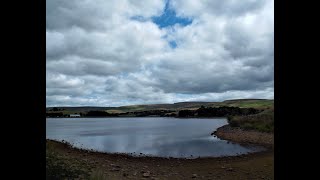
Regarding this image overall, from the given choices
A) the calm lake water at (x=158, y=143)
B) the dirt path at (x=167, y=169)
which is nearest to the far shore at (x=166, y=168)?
the dirt path at (x=167, y=169)

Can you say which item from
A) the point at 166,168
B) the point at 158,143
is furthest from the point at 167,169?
the point at 158,143

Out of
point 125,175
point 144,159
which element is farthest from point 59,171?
point 144,159

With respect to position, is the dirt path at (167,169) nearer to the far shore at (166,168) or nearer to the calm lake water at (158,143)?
the far shore at (166,168)

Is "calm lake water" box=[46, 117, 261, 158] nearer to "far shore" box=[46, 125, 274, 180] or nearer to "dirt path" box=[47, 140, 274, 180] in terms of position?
"far shore" box=[46, 125, 274, 180]

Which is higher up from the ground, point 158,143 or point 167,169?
point 167,169

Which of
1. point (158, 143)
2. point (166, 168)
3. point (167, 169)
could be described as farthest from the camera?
point (158, 143)

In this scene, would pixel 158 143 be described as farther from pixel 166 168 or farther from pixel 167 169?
pixel 167 169

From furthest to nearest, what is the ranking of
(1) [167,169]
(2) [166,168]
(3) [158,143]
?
(3) [158,143] → (2) [166,168] → (1) [167,169]

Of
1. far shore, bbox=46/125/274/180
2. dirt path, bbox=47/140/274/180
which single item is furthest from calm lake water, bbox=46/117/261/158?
dirt path, bbox=47/140/274/180
